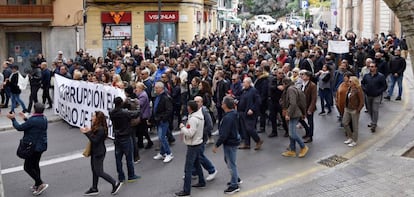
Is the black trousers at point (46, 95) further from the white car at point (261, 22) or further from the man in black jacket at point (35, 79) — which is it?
the white car at point (261, 22)

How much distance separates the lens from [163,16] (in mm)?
30422

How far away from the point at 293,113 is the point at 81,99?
6094 mm

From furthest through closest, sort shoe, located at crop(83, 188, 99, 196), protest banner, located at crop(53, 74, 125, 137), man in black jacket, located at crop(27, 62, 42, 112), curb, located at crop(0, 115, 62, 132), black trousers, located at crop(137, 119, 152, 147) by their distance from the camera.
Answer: man in black jacket, located at crop(27, 62, 42, 112)
curb, located at crop(0, 115, 62, 132)
protest banner, located at crop(53, 74, 125, 137)
black trousers, located at crop(137, 119, 152, 147)
shoe, located at crop(83, 188, 99, 196)

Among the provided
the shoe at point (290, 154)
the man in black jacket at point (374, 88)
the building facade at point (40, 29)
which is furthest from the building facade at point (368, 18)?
the shoe at point (290, 154)

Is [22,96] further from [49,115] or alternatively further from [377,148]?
[377,148]

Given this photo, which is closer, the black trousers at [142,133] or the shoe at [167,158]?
the shoe at [167,158]

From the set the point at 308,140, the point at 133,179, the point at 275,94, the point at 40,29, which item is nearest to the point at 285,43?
the point at 275,94

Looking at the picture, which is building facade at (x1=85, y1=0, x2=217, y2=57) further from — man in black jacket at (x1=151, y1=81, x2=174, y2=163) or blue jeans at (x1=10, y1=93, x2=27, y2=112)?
man in black jacket at (x1=151, y1=81, x2=174, y2=163)

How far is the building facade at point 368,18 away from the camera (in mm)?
32594

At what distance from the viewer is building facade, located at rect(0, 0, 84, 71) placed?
81.9 ft

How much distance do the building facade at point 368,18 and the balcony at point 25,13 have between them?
2015cm

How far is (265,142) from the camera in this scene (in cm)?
1218

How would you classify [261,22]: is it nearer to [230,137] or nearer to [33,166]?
[230,137]

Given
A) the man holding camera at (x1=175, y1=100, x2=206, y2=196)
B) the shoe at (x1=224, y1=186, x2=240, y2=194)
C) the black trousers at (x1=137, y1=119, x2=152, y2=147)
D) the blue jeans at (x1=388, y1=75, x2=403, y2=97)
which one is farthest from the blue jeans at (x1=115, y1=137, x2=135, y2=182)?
the blue jeans at (x1=388, y1=75, x2=403, y2=97)
